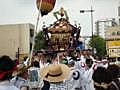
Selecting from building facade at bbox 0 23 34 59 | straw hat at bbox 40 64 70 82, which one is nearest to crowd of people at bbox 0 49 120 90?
straw hat at bbox 40 64 70 82

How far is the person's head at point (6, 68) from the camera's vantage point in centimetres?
639

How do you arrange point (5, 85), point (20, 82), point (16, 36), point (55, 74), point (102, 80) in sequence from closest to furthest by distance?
point (102, 80)
point (5, 85)
point (55, 74)
point (20, 82)
point (16, 36)

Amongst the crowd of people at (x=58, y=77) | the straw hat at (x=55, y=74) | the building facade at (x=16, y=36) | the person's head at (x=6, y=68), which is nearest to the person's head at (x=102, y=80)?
the crowd of people at (x=58, y=77)

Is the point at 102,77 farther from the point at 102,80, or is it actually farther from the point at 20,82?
the point at 20,82

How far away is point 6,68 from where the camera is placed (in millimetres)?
6414

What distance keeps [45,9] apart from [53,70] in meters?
2.64

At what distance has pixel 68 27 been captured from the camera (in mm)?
63438

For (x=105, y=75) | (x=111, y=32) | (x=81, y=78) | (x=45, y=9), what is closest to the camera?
(x=105, y=75)

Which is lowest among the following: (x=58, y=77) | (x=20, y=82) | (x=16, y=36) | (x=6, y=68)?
(x=16, y=36)

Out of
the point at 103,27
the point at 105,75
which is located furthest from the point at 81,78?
the point at 103,27

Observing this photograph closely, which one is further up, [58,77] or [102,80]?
[102,80]

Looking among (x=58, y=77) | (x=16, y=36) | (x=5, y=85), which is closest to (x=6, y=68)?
(x=5, y=85)

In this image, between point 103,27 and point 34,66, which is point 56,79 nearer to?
point 34,66

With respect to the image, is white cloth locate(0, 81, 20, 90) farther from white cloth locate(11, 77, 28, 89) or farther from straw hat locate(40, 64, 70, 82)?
white cloth locate(11, 77, 28, 89)
